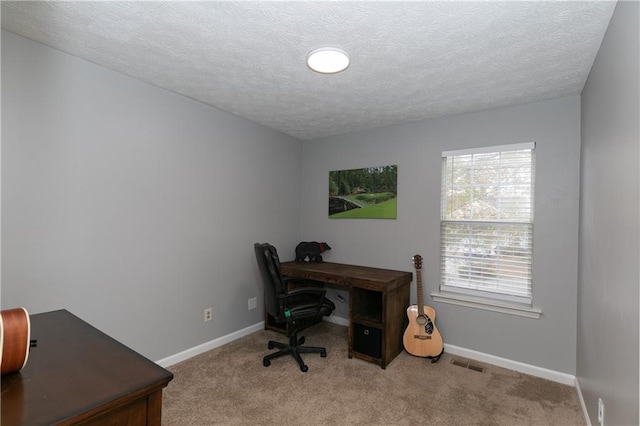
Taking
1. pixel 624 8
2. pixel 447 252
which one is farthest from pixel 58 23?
pixel 447 252

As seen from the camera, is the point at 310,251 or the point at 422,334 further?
the point at 310,251

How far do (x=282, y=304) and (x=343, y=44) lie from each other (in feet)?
6.44

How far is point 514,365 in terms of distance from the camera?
2627mm

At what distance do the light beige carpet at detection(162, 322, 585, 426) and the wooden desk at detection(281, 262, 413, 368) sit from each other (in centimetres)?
12

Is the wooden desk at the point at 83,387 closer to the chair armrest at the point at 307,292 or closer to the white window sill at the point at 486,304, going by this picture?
the chair armrest at the point at 307,292

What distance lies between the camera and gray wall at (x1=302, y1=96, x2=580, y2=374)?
2.46 meters

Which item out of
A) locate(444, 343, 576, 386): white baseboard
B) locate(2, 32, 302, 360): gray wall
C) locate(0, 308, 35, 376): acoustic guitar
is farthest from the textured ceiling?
locate(444, 343, 576, 386): white baseboard

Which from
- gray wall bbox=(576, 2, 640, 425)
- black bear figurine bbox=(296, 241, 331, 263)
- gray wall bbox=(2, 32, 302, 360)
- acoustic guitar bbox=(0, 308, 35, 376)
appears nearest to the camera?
acoustic guitar bbox=(0, 308, 35, 376)

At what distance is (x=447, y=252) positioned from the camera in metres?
3.00

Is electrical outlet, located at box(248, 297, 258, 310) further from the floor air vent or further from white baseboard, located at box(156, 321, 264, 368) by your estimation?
the floor air vent

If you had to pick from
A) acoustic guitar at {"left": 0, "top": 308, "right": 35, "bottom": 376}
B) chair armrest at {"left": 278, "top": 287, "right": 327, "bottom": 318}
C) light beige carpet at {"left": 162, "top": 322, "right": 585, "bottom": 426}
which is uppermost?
acoustic guitar at {"left": 0, "top": 308, "right": 35, "bottom": 376}

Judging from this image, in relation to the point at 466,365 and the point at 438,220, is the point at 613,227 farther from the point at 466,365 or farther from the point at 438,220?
the point at 466,365

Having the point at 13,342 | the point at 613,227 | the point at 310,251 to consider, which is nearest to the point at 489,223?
the point at 613,227

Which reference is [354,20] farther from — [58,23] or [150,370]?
[150,370]
